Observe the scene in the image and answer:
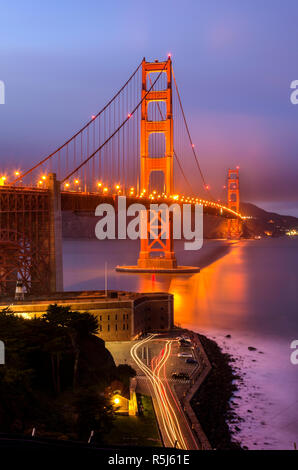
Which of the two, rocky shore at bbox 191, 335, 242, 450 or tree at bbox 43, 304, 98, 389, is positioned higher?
tree at bbox 43, 304, 98, 389

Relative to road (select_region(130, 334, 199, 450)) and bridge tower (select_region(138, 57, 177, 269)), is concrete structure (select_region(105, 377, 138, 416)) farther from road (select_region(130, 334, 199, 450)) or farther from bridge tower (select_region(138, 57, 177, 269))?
bridge tower (select_region(138, 57, 177, 269))

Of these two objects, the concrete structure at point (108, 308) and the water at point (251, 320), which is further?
the concrete structure at point (108, 308)

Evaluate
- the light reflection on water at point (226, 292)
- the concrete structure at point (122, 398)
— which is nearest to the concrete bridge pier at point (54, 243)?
the light reflection on water at point (226, 292)

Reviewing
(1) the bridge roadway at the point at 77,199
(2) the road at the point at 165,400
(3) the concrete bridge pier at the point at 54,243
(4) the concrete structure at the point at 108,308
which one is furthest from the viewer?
(3) the concrete bridge pier at the point at 54,243

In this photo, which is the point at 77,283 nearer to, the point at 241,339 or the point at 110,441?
the point at 241,339

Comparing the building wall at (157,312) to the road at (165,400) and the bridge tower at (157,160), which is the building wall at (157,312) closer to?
the road at (165,400)

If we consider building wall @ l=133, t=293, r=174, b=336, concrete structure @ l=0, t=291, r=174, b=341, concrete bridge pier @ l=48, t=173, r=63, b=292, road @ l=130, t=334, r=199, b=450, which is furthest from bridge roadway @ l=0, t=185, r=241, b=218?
road @ l=130, t=334, r=199, b=450
